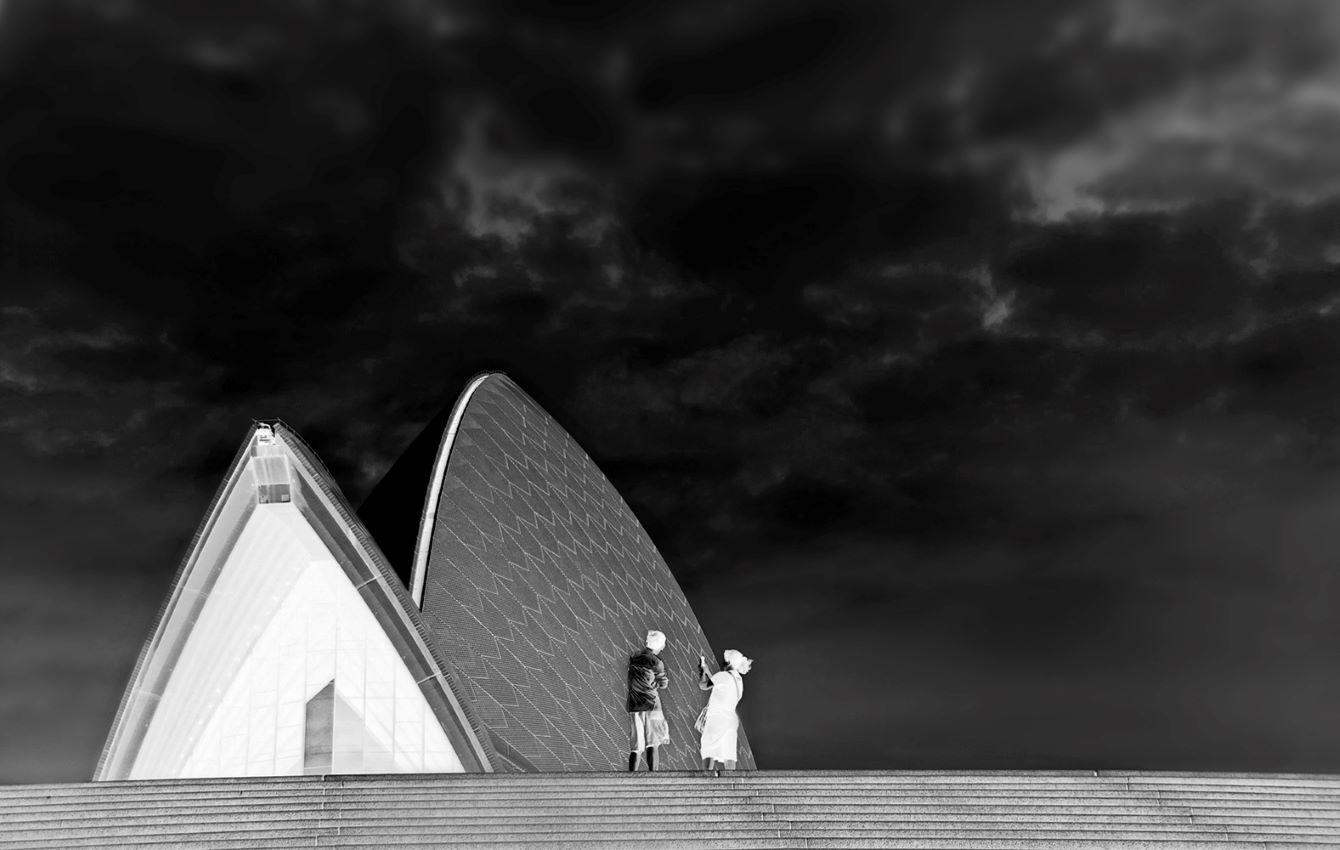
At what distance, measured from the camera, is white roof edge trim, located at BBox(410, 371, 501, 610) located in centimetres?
1841

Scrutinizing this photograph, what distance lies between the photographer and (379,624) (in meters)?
14.3

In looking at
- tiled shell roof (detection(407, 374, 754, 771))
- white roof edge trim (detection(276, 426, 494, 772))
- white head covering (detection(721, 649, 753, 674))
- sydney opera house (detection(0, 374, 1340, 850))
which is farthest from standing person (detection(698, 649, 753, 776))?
tiled shell roof (detection(407, 374, 754, 771))

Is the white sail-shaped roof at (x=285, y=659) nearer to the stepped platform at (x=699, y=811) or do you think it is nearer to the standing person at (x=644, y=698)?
the standing person at (x=644, y=698)

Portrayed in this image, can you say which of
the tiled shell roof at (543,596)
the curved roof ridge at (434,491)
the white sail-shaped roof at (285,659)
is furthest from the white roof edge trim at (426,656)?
the curved roof ridge at (434,491)

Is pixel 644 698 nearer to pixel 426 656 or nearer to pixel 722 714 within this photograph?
pixel 722 714

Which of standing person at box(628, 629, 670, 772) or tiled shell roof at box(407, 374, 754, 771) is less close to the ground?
tiled shell roof at box(407, 374, 754, 771)

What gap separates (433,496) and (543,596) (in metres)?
3.52

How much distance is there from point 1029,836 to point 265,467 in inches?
378

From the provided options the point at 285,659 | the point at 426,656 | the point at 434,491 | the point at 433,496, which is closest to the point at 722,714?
the point at 426,656

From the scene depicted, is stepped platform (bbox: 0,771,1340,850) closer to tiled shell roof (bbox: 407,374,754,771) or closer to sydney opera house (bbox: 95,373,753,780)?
sydney opera house (bbox: 95,373,753,780)

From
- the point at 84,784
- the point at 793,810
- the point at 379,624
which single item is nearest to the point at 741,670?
the point at 793,810

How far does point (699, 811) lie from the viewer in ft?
26.6

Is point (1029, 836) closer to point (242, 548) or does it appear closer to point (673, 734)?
point (242, 548)

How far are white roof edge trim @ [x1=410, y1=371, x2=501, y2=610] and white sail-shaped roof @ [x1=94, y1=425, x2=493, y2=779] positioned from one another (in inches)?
60.7
